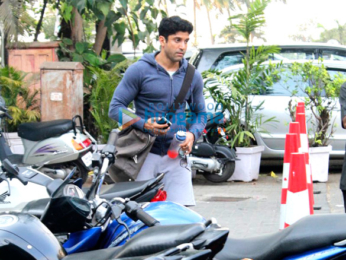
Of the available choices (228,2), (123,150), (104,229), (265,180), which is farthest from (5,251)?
(228,2)

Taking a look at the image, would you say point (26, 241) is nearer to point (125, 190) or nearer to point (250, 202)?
point (125, 190)

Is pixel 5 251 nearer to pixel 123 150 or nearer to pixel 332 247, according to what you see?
pixel 332 247

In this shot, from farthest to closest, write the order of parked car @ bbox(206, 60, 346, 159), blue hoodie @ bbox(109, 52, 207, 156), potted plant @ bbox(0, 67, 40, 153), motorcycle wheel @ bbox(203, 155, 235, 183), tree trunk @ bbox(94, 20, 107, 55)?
tree trunk @ bbox(94, 20, 107, 55), parked car @ bbox(206, 60, 346, 159), motorcycle wheel @ bbox(203, 155, 235, 183), potted plant @ bbox(0, 67, 40, 153), blue hoodie @ bbox(109, 52, 207, 156)

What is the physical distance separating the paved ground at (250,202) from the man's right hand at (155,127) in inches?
84.4

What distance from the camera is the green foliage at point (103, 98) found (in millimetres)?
9570

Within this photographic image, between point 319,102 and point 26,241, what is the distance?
720 centimetres

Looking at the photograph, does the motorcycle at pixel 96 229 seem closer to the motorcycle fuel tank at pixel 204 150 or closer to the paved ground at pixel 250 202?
the paved ground at pixel 250 202

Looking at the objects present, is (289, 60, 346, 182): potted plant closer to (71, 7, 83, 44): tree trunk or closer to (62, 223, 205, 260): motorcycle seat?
(71, 7, 83, 44): tree trunk

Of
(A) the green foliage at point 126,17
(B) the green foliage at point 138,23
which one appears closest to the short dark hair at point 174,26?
(A) the green foliage at point 126,17

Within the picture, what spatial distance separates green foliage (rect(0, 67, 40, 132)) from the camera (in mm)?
9320

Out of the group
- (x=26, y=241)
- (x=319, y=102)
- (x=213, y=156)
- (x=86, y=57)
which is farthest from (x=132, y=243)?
(x=86, y=57)

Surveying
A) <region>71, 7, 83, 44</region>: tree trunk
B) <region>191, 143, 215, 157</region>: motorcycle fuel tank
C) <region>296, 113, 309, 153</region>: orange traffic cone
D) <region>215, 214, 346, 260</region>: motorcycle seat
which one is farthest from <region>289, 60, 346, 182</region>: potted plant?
<region>215, 214, 346, 260</region>: motorcycle seat

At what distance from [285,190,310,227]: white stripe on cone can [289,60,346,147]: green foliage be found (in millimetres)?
4207

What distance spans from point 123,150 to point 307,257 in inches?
86.8
